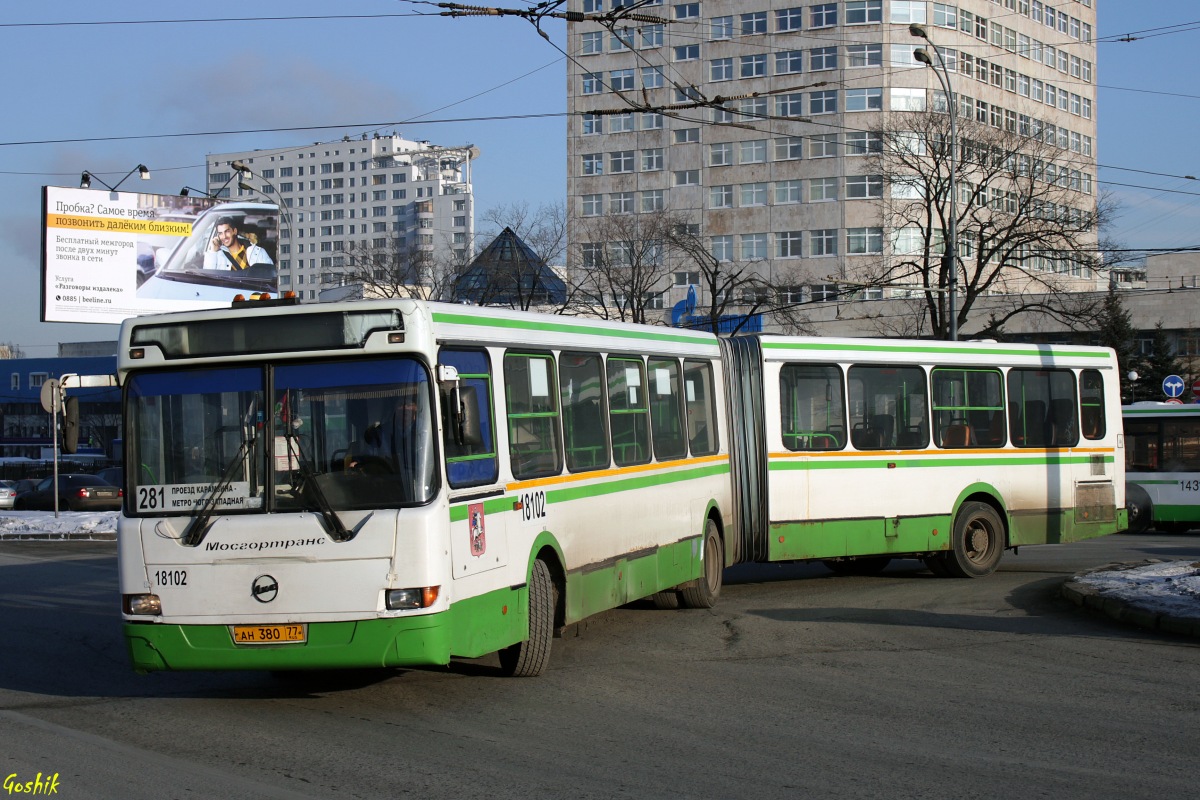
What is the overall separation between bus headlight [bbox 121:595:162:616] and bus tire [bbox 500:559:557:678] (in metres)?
2.58

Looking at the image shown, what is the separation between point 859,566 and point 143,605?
472 inches

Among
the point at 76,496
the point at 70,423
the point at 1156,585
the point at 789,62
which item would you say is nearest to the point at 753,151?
the point at 789,62

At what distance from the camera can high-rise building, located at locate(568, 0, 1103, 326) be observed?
7962 centimetres

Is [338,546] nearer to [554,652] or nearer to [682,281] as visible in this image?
[554,652]

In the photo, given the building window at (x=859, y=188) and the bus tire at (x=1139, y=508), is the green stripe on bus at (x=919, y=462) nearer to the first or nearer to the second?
the bus tire at (x=1139, y=508)

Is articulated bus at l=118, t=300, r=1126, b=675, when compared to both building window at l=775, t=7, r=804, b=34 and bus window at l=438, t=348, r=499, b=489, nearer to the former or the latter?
bus window at l=438, t=348, r=499, b=489

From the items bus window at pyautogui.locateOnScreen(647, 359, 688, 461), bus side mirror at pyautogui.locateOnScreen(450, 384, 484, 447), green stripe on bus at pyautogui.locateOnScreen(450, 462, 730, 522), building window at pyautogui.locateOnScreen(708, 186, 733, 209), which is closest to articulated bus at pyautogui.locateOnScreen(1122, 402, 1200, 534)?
green stripe on bus at pyautogui.locateOnScreen(450, 462, 730, 522)

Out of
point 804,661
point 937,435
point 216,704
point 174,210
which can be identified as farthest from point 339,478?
point 174,210

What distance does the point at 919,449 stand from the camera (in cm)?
1661

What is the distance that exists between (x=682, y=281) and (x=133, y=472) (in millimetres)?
79496

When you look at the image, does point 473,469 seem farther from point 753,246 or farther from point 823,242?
point 753,246

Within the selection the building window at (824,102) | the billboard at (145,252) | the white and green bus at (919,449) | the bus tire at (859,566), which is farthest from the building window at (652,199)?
the white and green bus at (919,449)

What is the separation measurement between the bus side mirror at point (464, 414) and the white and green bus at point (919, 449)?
268 inches

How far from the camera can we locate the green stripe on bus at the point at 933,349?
16078 mm
